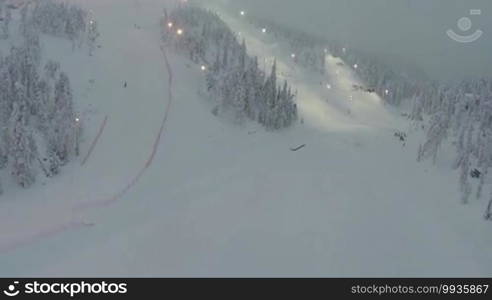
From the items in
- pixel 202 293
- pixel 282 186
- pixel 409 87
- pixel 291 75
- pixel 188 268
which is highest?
pixel 409 87

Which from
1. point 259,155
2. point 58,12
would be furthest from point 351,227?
point 58,12

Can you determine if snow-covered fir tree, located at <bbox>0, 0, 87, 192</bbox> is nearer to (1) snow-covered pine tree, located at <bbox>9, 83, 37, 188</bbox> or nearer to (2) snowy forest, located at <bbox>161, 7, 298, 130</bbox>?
(1) snow-covered pine tree, located at <bbox>9, 83, 37, 188</bbox>

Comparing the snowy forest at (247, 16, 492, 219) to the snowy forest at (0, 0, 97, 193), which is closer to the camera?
the snowy forest at (0, 0, 97, 193)

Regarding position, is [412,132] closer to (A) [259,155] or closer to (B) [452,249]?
(A) [259,155]

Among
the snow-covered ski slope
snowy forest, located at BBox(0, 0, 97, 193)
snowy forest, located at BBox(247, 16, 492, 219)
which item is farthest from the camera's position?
snowy forest, located at BBox(247, 16, 492, 219)

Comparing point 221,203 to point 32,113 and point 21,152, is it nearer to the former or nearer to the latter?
point 21,152

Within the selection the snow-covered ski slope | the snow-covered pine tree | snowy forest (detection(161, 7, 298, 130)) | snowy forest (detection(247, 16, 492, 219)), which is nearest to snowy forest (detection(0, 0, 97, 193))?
Answer: the snow-covered pine tree

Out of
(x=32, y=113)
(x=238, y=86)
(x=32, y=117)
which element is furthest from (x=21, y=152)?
(x=238, y=86)
